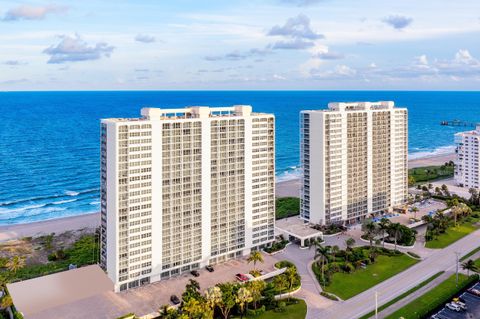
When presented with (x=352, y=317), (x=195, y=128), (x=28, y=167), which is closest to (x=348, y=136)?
(x=195, y=128)

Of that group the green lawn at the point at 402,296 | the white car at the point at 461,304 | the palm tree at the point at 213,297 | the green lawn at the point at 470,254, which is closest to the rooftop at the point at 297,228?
the green lawn at the point at 402,296

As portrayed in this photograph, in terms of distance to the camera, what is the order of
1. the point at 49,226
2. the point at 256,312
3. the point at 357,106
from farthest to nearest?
the point at 49,226
the point at 357,106
the point at 256,312

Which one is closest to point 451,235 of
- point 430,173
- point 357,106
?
point 357,106

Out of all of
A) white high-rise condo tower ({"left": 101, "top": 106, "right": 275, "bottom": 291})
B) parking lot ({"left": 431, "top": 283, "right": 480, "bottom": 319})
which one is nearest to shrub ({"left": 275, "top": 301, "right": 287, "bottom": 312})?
white high-rise condo tower ({"left": 101, "top": 106, "right": 275, "bottom": 291})

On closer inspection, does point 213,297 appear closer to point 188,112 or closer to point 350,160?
point 188,112

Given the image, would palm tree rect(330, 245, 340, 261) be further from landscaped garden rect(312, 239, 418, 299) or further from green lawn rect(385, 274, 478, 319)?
green lawn rect(385, 274, 478, 319)
